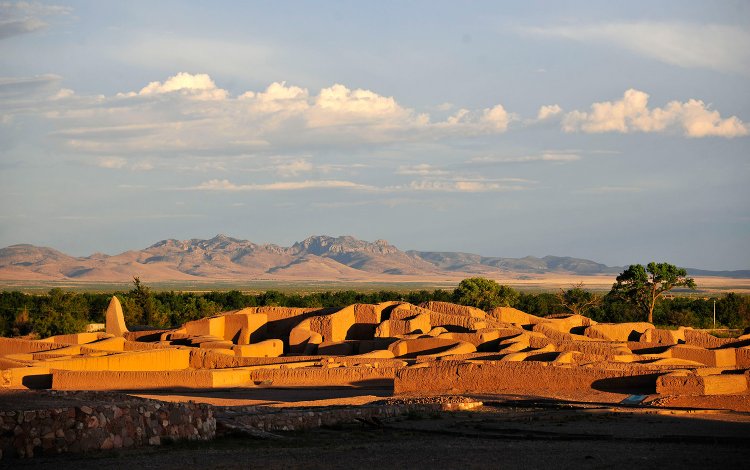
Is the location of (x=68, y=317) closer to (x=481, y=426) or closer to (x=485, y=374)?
(x=485, y=374)

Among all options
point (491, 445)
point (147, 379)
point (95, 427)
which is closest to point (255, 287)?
point (147, 379)

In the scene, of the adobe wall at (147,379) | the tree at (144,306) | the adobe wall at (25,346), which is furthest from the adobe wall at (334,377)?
the tree at (144,306)

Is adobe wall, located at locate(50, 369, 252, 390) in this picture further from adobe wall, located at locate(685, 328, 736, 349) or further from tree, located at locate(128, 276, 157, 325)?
tree, located at locate(128, 276, 157, 325)

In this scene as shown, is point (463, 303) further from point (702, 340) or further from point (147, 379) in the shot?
point (147, 379)

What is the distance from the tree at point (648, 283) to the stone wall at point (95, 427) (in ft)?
122

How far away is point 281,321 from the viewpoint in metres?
35.4

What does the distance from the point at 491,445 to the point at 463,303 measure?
122 feet

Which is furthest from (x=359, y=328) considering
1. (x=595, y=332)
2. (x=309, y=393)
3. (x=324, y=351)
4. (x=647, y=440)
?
(x=647, y=440)

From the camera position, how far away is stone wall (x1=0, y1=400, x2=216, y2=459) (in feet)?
39.9

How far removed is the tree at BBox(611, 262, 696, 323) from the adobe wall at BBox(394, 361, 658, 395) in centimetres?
2750

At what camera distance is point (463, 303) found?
50.4 meters

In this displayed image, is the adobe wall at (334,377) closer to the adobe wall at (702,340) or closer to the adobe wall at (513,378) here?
the adobe wall at (513,378)

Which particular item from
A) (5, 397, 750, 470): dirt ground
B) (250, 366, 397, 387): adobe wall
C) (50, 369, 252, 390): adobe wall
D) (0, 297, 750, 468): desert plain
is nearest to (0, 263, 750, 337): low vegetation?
(0, 297, 750, 468): desert plain

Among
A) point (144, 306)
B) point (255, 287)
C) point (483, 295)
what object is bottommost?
point (255, 287)
